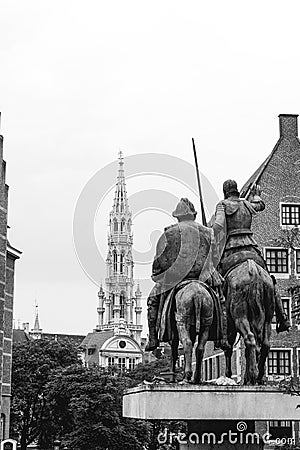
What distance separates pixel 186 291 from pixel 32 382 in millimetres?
54748

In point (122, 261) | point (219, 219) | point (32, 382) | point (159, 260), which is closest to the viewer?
point (159, 260)

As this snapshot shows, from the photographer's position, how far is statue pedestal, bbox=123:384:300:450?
1126 centimetres

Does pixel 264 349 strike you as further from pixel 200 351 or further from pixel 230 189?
pixel 230 189

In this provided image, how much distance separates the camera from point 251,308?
41.4 ft

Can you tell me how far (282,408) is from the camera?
11.5 m

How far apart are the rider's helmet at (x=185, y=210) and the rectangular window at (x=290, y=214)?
36204 millimetres

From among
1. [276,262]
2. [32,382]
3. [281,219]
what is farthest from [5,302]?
[281,219]

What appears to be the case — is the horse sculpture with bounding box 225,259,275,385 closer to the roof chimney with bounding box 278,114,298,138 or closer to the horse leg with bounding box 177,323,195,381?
the horse leg with bounding box 177,323,195,381

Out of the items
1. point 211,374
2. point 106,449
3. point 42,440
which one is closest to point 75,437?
point 106,449

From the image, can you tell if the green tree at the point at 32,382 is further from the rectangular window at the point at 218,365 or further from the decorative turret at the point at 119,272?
the decorative turret at the point at 119,272

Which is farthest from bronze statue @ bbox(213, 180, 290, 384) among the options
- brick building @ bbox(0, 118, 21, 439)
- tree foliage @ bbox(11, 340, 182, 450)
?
brick building @ bbox(0, 118, 21, 439)

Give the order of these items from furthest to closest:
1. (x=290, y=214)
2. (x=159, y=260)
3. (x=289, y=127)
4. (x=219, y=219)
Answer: (x=289, y=127), (x=290, y=214), (x=219, y=219), (x=159, y=260)

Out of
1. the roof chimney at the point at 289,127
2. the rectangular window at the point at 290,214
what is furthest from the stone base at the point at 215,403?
the roof chimney at the point at 289,127

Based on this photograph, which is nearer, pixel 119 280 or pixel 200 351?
pixel 200 351
